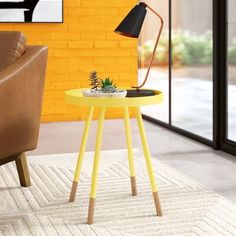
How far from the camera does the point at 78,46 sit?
5438 millimetres

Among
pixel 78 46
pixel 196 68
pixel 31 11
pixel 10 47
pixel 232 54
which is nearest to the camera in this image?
pixel 10 47

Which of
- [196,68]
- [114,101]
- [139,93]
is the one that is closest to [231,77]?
[196,68]

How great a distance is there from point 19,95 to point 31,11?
2.56 m

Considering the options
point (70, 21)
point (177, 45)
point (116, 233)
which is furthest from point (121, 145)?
point (116, 233)

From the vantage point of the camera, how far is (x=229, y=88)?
160 inches

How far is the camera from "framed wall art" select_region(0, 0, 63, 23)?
5.12 meters

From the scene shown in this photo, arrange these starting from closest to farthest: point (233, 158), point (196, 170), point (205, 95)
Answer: point (196, 170) → point (233, 158) → point (205, 95)

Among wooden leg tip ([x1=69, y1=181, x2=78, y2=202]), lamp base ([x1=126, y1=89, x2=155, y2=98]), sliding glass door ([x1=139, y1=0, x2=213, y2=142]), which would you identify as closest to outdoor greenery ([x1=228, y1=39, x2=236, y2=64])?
sliding glass door ([x1=139, y1=0, x2=213, y2=142])

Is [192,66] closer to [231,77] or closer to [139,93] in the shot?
[231,77]

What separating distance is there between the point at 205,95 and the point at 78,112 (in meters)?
1.48

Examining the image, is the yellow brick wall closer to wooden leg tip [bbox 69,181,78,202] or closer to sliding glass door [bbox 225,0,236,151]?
sliding glass door [bbox 225,0,236,151]

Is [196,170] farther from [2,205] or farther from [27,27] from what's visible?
[27,27]

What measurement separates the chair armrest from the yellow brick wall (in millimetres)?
2338

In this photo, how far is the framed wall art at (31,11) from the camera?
5.12 m
